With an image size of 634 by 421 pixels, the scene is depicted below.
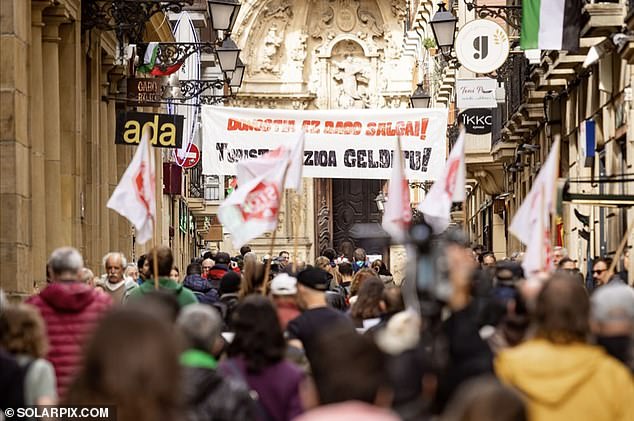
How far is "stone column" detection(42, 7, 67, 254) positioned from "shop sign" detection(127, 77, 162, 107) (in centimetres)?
603

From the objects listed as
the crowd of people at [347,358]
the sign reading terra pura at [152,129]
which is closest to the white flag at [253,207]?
the crowd of people at [347,358]

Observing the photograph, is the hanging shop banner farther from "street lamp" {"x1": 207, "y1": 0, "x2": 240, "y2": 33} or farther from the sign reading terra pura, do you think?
"street lamp" {"x1": 207, "y1": 0, "x2": 240, "y2": 33}

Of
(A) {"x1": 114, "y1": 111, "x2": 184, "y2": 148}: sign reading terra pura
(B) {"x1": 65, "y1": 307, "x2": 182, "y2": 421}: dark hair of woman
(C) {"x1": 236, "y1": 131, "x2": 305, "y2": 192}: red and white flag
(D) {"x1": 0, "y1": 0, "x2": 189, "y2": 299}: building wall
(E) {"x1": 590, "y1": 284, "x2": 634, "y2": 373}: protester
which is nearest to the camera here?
(B) {"x1": 65, "y1": 307, "x2": 182, "y2": 421}: dark hair of woman

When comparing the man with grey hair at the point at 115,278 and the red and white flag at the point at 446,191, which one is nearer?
the red and white flag at the point at 446,191

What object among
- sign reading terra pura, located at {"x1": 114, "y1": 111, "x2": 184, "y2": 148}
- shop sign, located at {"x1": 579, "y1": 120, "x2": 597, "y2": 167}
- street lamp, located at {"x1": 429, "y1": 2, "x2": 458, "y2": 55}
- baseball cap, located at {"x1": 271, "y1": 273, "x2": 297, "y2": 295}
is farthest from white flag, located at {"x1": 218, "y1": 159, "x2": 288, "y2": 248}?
street lamp, located at {"x1": 429, "y1": 2, "x2": 458, "y2": 55}

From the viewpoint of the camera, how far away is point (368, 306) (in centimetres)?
1230

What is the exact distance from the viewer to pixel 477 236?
1939 inches

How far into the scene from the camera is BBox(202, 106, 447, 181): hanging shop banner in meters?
24.4

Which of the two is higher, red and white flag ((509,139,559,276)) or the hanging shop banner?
the hanging shop banner

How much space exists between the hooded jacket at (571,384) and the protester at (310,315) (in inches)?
119

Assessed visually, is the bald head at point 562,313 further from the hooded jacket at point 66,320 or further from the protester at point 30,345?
the hooded jacket at point 66,320

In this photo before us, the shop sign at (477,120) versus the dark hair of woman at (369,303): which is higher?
the shop sign at (477,120)

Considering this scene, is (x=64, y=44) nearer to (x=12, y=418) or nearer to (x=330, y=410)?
(x=12, y=418)

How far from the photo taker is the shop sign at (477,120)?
→ 127ft
